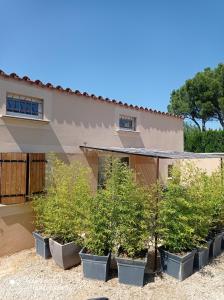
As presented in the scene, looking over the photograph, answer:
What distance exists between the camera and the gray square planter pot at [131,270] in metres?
6.40

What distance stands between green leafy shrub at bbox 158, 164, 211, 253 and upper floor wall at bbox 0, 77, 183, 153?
418cm

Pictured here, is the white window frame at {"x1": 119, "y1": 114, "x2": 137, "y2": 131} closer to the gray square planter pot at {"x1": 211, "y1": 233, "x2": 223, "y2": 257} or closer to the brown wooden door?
the brown wooden door

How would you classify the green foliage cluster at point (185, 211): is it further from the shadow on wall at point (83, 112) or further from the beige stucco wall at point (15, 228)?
the shadow on wall at point (83, 112)

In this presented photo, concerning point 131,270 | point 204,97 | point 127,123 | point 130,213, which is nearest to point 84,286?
point 131,270

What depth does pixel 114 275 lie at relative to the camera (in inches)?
275

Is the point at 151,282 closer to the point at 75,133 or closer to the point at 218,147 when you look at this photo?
the point at 75,133

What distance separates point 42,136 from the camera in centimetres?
912

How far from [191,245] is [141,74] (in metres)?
10.6

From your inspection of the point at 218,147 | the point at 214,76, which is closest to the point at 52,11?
the point at 218,147

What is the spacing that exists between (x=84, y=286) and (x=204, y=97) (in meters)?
25.1

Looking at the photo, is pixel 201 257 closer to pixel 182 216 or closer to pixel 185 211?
pixel 185 211

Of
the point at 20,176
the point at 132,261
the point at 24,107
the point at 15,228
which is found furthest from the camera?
the point at 24,107

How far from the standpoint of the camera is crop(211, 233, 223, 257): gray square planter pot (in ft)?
26.7

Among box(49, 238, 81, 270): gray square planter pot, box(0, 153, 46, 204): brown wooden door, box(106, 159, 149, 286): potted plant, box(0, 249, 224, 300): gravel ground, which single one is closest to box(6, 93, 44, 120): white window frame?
box(0, 153, 46, 204): brown wooden door
